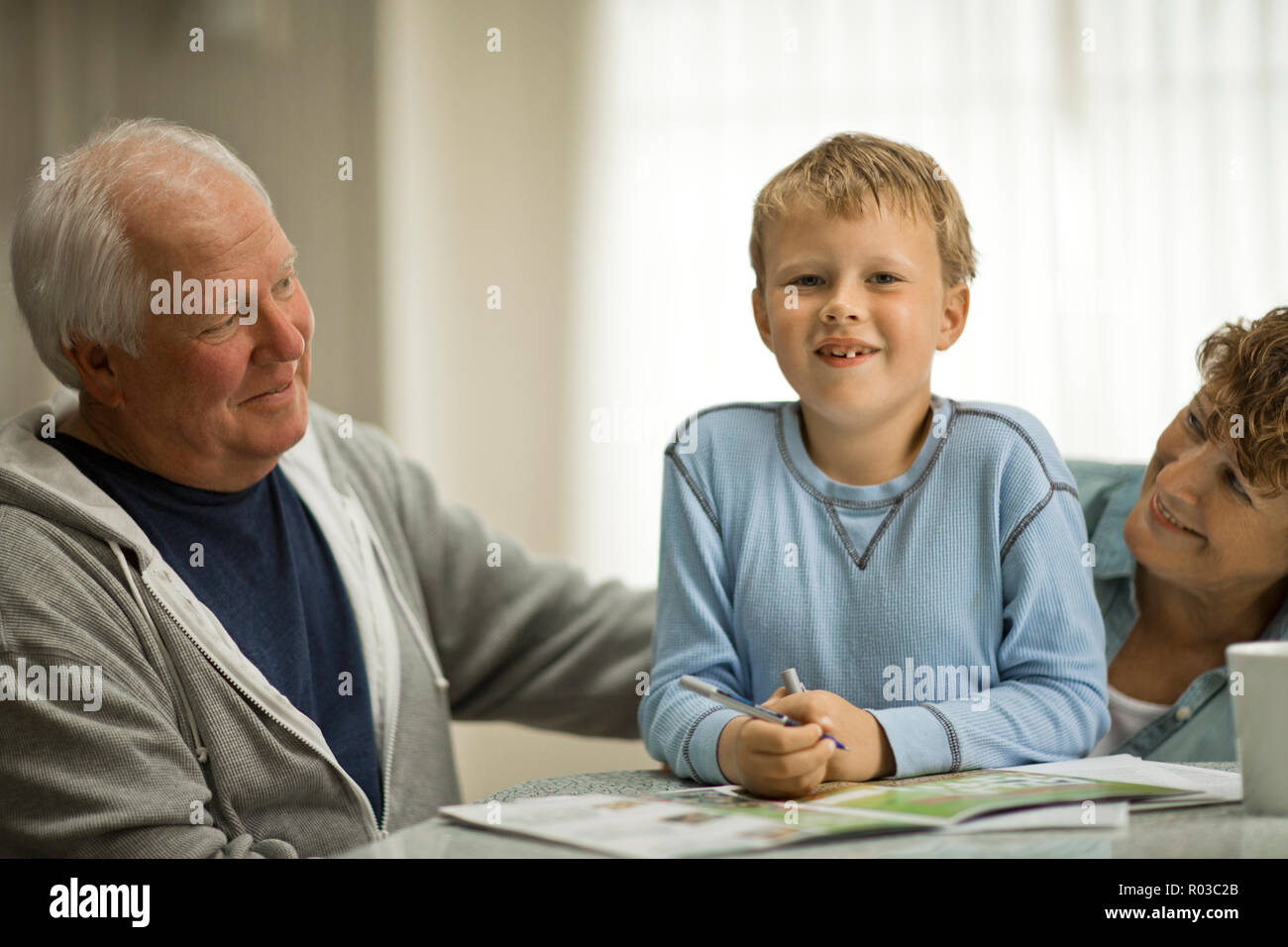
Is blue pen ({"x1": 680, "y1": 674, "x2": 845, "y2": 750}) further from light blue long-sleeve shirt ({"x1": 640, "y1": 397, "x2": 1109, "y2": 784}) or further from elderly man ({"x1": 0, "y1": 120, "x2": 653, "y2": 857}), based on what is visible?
elderly man ({"x1": 0, "y1": 120, "x2": 653, "y2": 857})

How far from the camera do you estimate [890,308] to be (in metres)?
0.95

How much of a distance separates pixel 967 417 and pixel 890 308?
0.14 meters

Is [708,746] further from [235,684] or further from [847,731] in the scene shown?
[235,684]

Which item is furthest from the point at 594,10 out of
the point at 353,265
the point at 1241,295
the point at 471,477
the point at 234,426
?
the point at 234,426

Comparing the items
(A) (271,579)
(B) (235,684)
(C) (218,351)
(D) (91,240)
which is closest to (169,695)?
(B) (235,684)

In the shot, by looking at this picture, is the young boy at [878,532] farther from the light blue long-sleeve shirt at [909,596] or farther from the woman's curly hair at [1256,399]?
the woman's curly hair at [1256,399]

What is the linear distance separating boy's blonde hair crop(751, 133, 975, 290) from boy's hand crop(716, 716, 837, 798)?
0.45 metres

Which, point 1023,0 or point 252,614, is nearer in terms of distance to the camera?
point 252,614

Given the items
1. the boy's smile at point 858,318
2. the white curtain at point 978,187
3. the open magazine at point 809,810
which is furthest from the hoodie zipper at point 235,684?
the white curtain at point 978,187

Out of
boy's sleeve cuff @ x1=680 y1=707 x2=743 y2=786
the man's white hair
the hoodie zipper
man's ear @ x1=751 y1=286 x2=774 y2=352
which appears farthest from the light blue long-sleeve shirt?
the man's white hair

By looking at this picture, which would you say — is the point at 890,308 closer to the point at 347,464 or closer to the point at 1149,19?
the point at 347,464

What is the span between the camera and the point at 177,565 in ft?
3.54

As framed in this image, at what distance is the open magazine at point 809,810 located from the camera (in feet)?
2.21

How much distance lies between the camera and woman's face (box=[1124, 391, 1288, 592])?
1.06 meters
